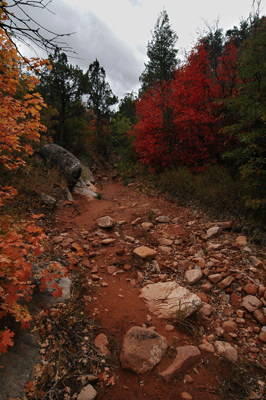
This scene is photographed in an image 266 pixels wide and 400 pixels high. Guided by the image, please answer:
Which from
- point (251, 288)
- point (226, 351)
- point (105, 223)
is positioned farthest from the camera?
point (105, 223)

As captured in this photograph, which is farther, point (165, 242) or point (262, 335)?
point (165, 242)

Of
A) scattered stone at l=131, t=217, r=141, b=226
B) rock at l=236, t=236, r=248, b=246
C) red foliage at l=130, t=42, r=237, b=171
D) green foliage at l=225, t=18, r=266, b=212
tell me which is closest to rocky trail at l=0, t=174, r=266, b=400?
rock at l=236, t=236, r=248, b=246

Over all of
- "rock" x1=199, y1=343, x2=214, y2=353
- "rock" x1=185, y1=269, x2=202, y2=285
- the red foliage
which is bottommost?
"rock" x1=199, y1=343, x2=214, y2=353

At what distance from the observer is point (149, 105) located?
8.91 metres

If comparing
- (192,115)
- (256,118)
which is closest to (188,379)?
(256,118)

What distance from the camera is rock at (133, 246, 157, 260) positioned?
13.1ft

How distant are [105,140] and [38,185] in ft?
39.6

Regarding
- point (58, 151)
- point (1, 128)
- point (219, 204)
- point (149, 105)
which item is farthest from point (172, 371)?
point (149, 105)

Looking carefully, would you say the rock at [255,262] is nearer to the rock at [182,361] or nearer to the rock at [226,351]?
the rock at [226,351]

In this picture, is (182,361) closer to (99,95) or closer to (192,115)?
(192,115)

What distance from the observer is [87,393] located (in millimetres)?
1773

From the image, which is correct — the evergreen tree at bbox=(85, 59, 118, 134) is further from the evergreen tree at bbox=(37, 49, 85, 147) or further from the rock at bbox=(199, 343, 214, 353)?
the rock at bbox=(199, 343, 214, 353)

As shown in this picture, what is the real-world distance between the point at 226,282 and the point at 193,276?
0.52 metres

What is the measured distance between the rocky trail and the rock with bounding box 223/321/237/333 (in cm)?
3
